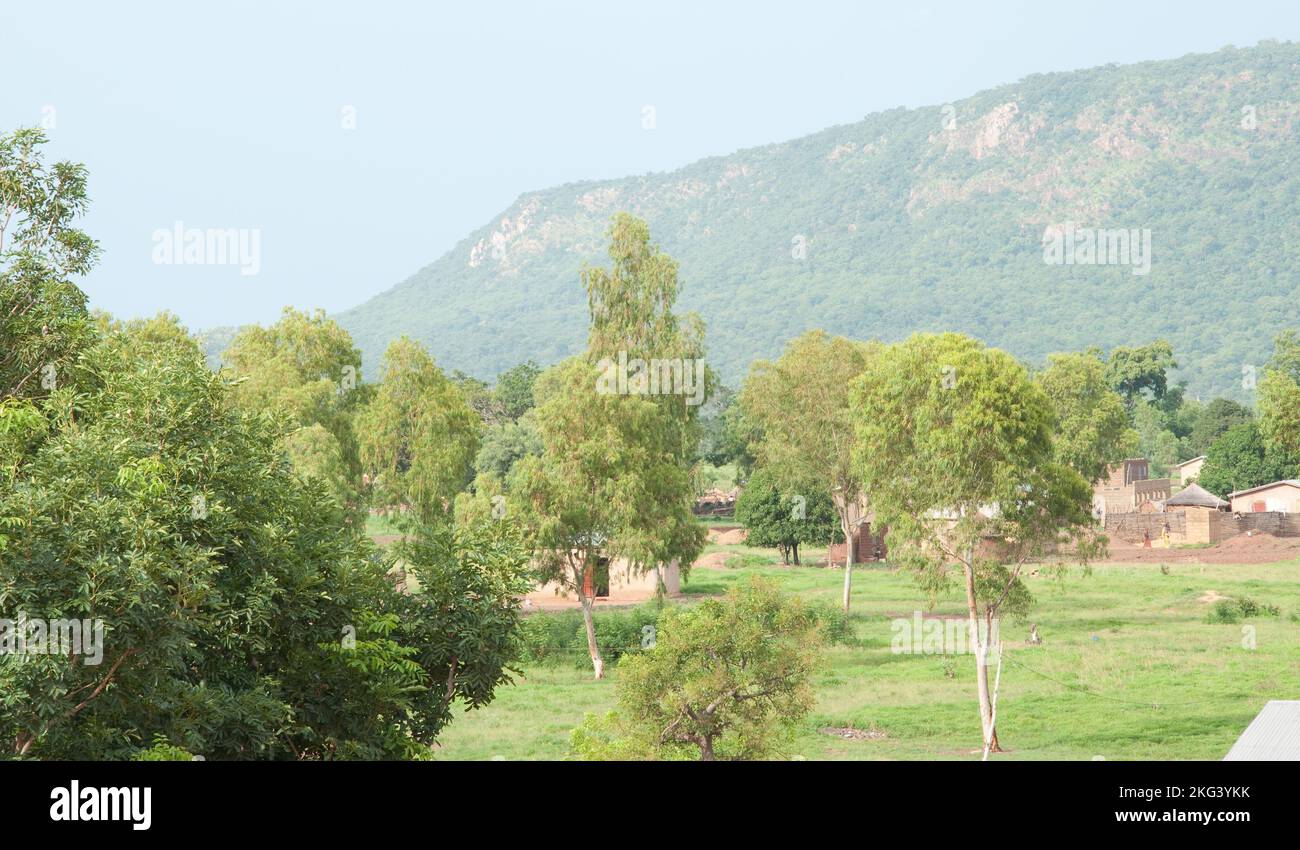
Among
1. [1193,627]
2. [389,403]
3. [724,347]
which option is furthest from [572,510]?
[724,347]

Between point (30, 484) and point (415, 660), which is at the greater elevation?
point (30, 484)

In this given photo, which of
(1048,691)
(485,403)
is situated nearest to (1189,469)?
(485,403)

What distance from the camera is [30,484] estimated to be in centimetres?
1098

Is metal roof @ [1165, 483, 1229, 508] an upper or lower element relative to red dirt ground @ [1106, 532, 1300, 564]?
upper

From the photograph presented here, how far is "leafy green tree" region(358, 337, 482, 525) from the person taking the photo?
1570 inches

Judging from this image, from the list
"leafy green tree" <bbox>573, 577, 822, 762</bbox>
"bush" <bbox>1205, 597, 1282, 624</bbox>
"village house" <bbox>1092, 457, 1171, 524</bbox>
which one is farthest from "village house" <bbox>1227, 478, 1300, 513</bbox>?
"leafy green tree" <bbox>573, 577, 822, 762</bbox>

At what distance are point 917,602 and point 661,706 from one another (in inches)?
1037

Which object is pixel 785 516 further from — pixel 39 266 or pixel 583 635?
pixel 39 266

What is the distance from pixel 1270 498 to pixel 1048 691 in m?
43.5

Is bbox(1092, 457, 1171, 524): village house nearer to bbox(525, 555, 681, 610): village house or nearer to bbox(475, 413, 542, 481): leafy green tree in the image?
bbox(475, 413, 542, 481): leafy green tree

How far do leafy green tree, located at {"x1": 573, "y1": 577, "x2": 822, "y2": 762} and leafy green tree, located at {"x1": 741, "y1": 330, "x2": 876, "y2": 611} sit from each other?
23834 mm

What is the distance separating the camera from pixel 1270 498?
2635 inches

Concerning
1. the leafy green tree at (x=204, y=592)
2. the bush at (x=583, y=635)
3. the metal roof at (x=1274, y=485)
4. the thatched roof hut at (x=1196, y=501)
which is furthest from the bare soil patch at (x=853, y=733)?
the metal roof at (x=1274, y=485)
